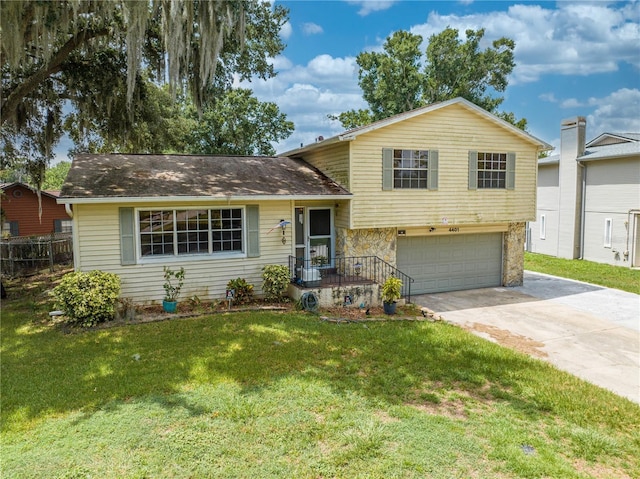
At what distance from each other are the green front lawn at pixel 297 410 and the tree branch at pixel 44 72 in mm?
7222

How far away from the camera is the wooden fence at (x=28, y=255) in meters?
15.5

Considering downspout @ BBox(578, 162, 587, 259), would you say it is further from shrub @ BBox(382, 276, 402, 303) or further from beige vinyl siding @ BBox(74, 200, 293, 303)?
beige vinyl siding @ BBox(74, 200, 293, 303)

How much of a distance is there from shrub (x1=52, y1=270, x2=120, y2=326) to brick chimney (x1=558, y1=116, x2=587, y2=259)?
1941cm

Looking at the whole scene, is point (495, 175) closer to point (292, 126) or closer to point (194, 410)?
point (194, 410)

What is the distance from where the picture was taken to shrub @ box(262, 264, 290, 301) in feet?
33.8

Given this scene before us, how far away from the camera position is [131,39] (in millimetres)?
8570

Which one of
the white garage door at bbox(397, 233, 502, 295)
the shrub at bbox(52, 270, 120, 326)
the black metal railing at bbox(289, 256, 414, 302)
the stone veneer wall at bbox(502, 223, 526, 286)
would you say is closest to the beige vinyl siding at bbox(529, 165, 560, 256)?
the stone veneer wall at bbox(502, 223, 526, 286)

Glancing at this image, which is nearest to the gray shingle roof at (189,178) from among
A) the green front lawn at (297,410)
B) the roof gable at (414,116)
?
the roof gable at (414,116)

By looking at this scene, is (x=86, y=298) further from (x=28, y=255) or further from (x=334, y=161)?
(x=28, y=255)

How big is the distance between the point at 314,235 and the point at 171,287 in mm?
4229

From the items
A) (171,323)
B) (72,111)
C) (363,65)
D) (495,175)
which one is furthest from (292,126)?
(171,323)

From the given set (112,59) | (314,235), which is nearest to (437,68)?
(314,235)

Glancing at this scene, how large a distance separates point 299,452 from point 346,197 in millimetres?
7648

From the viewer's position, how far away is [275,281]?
10289mm
